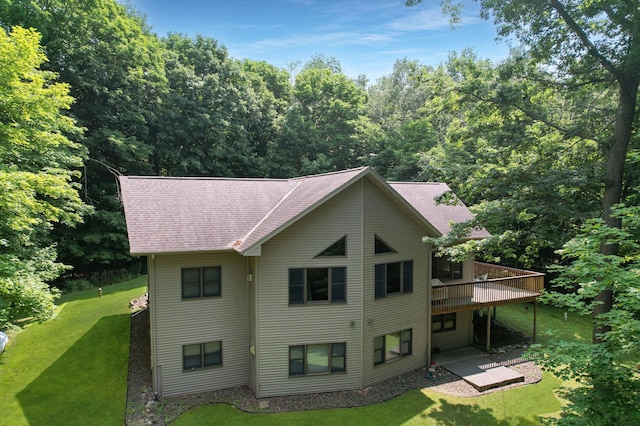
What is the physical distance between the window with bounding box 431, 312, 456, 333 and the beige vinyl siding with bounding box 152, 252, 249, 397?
353 inches

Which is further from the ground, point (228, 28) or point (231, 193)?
point (228, 28)

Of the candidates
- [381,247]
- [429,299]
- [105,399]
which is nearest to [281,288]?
[381,247]

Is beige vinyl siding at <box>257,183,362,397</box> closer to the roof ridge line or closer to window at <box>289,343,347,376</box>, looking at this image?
window at <box>289,343,347,376</box>

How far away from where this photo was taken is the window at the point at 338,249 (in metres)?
14.2

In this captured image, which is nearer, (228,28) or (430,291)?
(228,28)

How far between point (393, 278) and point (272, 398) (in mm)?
6398

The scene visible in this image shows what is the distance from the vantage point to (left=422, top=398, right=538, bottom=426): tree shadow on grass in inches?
492

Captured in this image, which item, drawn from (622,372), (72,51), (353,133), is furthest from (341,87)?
(622,372)

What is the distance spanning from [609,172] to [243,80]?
34.0 m

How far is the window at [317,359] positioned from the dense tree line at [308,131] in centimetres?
592

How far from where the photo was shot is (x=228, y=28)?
1223 centimetres

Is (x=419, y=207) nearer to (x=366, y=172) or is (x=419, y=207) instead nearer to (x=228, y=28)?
(x=366, y=172)

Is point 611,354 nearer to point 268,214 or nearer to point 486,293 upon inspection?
point 486,293

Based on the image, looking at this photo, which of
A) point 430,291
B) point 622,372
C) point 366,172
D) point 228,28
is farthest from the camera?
point 430,291
